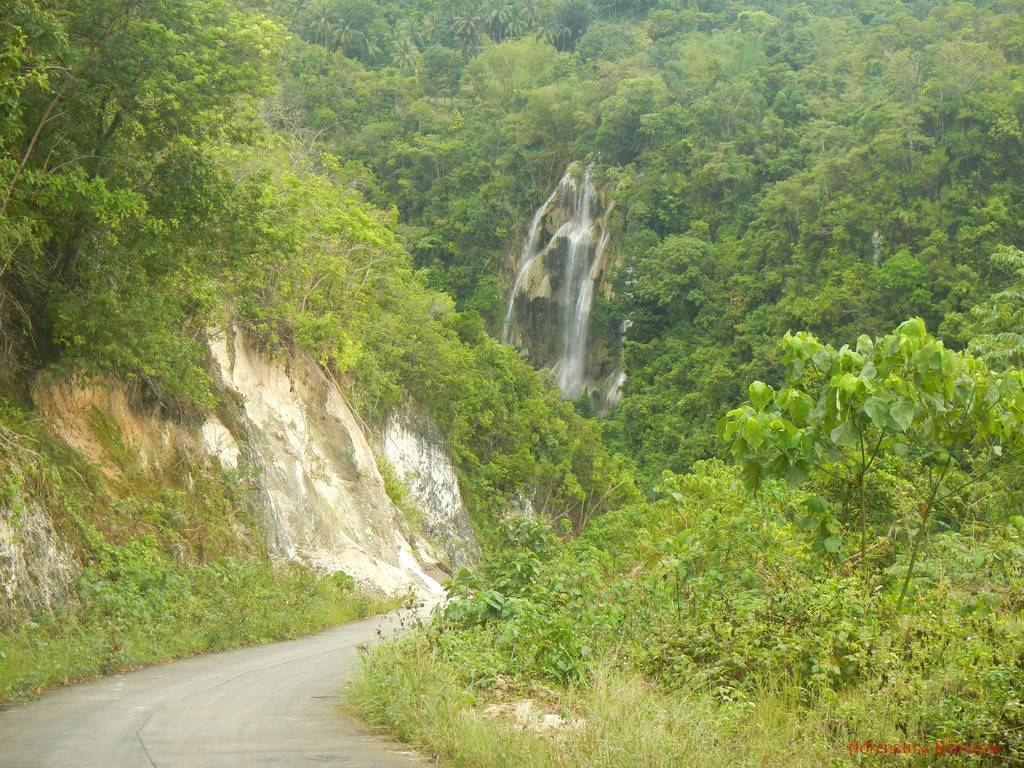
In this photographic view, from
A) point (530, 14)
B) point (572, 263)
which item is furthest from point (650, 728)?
point (530, 14)

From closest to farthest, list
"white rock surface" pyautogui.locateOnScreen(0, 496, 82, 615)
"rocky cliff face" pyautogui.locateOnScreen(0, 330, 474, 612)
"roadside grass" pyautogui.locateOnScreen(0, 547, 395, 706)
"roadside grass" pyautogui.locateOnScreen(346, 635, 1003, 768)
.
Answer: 1. "roadside grass" pyautogui.locateOnScreen(346, 635, 1003, 768)
2. "roadside grass" pyautogui.locateOnScreen(0, 547, 395, 706)
3. "white rock surface" pyautogui.locateOnScreen(0, 496, 82, 615)
4. "rocky cliff face" pyautogui.locateOnScreen(0, 330, 474, 612)

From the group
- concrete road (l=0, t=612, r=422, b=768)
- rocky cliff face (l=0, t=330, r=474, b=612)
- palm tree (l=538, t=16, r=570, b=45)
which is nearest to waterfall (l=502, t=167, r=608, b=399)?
rocky cliff face (l=0, t=330, r=474, b=612)

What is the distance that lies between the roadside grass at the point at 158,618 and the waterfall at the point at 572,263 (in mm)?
36917

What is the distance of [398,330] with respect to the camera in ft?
112

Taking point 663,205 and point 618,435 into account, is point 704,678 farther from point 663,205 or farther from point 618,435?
point 663,205

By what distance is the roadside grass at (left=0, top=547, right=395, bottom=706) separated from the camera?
37.5 ft

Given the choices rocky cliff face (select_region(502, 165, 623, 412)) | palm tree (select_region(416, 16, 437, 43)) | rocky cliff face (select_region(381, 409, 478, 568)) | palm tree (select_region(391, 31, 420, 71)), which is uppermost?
palm tree (select_region(416, 16, 437, 43))

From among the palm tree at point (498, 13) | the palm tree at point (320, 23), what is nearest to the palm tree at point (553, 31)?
the palm tree at point (498, 13)

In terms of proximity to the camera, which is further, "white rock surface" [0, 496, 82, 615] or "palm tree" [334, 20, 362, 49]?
"palm tree" [334, 20, 362, 49]

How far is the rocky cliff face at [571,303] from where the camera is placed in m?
56.3

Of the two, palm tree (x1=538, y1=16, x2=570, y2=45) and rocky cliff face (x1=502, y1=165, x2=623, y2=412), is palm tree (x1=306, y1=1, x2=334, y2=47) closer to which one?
palm tree (x1=538, y1=16, x2=570, y2=45)

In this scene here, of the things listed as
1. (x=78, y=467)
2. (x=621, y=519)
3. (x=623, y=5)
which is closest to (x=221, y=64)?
(x=78, y=467)

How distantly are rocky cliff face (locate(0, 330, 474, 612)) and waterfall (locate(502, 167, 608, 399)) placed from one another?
23314mm

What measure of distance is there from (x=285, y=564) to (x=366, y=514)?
596 cm
